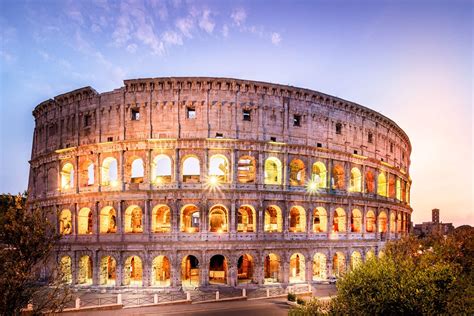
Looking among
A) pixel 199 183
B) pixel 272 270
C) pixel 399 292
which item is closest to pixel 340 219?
pixel 272 270

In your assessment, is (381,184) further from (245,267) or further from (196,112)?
(196,112)

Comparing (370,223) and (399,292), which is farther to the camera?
A: (370,223)

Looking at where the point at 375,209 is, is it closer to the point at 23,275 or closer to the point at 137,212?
the point at 137,212

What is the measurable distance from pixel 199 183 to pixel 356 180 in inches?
642

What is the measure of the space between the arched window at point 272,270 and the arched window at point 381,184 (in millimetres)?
14808

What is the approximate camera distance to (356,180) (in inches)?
1275

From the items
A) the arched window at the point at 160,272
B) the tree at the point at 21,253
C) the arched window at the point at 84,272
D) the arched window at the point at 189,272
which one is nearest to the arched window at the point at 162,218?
the arched window at the point at 160,272

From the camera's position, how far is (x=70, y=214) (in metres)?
28.6

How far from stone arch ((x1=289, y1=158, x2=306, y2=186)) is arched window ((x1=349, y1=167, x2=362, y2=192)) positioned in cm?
522

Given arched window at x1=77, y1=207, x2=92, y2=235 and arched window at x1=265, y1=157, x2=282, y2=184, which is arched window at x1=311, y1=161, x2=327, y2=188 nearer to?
arched window at x1=265, y1=157, x2=282, y2=184

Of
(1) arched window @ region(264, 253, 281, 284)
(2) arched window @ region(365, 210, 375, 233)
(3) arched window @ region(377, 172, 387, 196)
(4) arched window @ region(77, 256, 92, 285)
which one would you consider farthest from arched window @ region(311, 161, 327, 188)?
(4) arched window @ region(77, 256, 92, 285)

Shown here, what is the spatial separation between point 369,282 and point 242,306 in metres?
9.92

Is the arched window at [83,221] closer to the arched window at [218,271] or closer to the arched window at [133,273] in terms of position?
the arched window at [133,273]

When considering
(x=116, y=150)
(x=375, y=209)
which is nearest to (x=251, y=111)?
(x=116, y=150)
